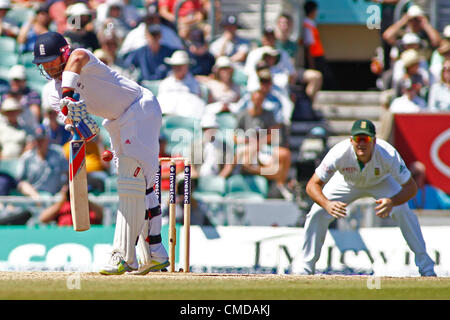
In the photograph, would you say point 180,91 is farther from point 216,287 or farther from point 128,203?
point 216,287

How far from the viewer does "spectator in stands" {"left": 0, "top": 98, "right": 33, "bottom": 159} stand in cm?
1441

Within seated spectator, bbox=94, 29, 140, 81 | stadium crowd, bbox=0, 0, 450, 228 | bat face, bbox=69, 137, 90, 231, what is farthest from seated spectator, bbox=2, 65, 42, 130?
bat face, bbox=69, 137, 90, 231

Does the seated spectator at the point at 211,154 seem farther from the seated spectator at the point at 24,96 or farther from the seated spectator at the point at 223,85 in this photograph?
the seated spectator at the point at 24,96

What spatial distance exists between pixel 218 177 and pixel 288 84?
227 centimetres

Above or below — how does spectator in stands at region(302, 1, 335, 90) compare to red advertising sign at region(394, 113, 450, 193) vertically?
above

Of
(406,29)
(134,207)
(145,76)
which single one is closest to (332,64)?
(406,29)

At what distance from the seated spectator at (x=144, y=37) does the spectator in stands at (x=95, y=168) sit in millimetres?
2258

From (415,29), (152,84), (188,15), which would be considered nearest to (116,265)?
(152,84)

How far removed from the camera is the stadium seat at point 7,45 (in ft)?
53.0

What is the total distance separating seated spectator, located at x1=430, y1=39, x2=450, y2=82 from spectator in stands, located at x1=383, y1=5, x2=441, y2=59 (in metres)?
0.49

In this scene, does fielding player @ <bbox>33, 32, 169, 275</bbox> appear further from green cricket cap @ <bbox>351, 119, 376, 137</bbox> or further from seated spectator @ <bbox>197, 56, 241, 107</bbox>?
seated spectator @ <bbox>197, 56, 241, 107</bbox>

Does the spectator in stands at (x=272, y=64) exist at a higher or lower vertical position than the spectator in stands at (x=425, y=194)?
higher

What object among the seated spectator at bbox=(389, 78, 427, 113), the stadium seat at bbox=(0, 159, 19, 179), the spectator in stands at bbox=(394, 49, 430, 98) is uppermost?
the spectator in stands at bbox=(394, 49, 430, 98)

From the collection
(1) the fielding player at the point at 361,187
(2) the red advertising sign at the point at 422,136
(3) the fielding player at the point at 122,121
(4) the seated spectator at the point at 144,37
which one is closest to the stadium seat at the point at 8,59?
(4) the seated spectator at the point at 144,37
